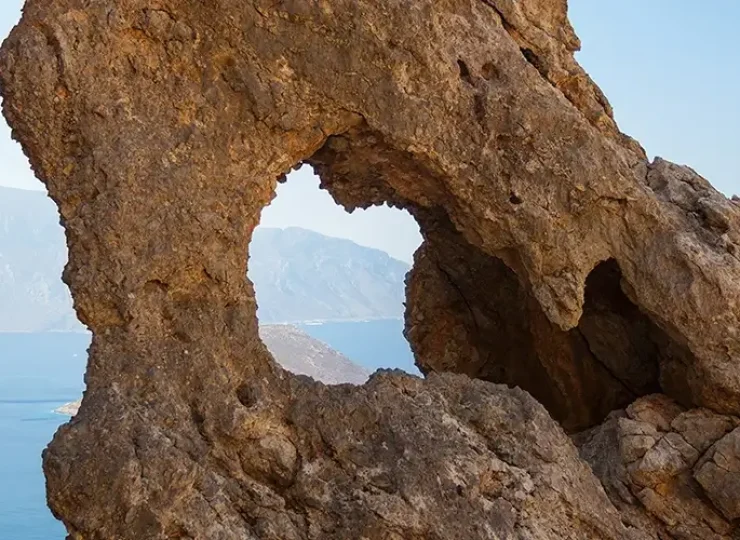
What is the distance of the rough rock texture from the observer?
7695 millimetres

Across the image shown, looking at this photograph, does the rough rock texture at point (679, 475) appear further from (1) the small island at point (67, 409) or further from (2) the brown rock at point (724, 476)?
(1) the small island at point (67, 409)

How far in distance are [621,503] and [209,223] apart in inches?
191

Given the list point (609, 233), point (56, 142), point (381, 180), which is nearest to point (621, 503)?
point (609, 233)

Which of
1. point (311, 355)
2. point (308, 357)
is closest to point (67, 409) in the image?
point (308, 357)

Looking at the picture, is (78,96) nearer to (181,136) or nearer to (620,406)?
(181,136)

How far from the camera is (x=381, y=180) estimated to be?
923 cm

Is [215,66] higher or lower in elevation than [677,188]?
higher

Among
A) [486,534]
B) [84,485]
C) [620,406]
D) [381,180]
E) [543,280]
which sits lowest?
[486,534]

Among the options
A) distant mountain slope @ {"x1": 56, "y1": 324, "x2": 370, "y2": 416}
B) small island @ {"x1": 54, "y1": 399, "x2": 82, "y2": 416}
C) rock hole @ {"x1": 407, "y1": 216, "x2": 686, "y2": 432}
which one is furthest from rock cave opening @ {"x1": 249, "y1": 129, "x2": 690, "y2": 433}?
small island @ {"x1": 54, "y1": 399, "x2": 82, "y2": 416}

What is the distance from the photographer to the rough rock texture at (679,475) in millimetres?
7695

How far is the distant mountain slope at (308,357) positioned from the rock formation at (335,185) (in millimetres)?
16619

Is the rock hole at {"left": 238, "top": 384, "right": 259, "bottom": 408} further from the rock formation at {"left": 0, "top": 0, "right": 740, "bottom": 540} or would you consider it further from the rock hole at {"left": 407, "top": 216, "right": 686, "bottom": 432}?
the rock hole at {"left": 407, "top": 216, "right": 686, "bottom": 432}

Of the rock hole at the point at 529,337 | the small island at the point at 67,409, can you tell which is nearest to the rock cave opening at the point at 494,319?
the rock hole at the point at 529,337

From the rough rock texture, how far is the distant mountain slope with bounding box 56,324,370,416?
16.8m
